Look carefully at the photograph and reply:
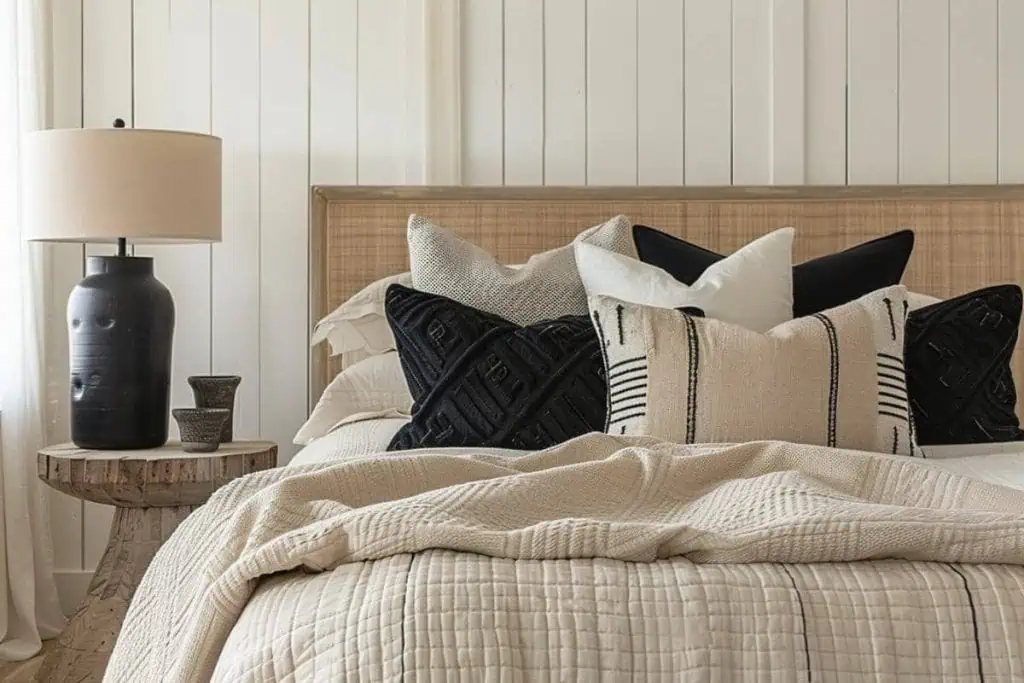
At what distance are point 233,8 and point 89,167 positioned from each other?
755mm

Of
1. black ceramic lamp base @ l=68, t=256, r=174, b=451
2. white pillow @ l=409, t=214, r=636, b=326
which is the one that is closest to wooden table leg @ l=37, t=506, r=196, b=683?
black ceramic lamp base @ l=68, t=256, r=174, b=451

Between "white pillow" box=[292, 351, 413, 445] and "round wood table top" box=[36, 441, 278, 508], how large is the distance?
0.21 meters

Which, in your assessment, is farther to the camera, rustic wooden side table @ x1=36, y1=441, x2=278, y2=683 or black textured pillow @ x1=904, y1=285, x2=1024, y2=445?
rustic wooden side table @ x1=36, y1=441, x2=278, y2=683

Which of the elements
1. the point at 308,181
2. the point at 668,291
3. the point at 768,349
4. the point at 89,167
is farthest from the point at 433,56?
the point at 768,349

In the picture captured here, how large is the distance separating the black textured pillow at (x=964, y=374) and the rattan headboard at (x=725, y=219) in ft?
2.78

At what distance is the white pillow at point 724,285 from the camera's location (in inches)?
92.1

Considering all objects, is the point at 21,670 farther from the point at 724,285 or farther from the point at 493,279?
the point at 724,285

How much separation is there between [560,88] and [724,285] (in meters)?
1.07

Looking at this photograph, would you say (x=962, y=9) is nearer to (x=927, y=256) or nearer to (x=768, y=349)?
(x=927, y=256)

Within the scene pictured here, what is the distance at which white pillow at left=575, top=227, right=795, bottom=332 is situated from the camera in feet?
7.68

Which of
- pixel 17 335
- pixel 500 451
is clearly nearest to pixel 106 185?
pixel 17 335

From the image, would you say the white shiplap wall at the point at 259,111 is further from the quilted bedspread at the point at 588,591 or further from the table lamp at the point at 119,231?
the quilted bedspread at the point at 588,591

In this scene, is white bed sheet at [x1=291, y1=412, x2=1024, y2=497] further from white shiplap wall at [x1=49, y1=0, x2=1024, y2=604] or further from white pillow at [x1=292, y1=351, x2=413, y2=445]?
white shiplap wall at [x1=49, y1=0, x2=1024, y2=604]

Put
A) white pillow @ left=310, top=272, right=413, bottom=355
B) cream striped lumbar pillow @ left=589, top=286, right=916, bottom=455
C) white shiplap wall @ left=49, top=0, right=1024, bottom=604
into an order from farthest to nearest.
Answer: white shiplap wall @ left=49, top=0, right=1024, bottom=604
white pillow @ left=310, top=272, right=413, bottom=355
cream striped lumbar pillow @ left=589, top=286, right=916, bottom=455
